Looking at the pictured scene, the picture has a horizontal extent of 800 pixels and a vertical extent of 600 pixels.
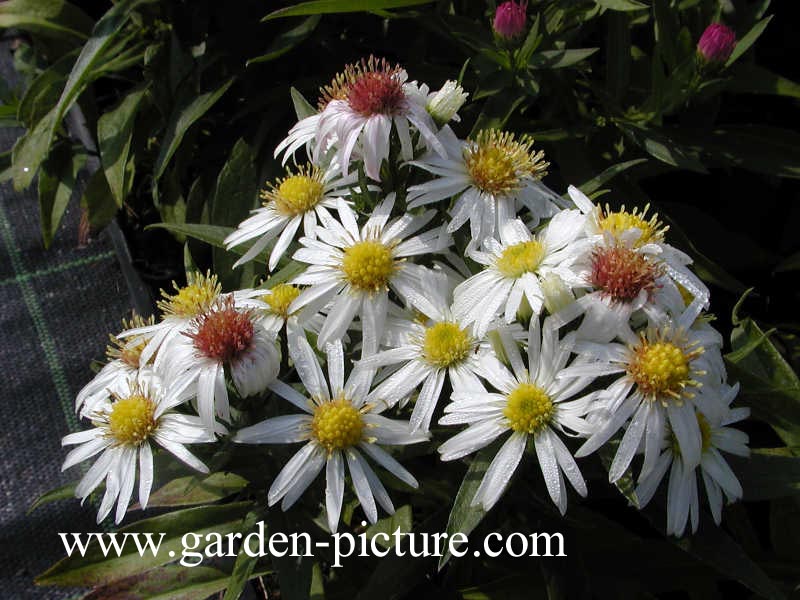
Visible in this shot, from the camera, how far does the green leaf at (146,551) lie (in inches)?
44.8

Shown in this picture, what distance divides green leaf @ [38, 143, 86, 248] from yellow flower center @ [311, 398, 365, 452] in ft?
3.22

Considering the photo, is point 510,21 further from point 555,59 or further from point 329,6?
point 329,6

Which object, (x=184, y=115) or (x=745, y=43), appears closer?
(x=745, y=43)

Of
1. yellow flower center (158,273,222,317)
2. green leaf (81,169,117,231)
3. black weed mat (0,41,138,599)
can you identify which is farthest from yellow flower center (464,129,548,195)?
black weed mat (0,41,138,599)

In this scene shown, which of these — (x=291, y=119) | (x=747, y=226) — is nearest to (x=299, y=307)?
(x=291, y=119)

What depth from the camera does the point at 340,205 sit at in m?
1.06

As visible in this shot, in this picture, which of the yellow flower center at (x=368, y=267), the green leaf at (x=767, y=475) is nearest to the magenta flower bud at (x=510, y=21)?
the yellow flower center at (x=368, y=267)

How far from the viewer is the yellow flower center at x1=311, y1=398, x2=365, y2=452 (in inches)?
37.3

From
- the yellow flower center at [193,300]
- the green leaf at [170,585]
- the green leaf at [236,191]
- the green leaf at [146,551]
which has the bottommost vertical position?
the green leaf at [170,585]

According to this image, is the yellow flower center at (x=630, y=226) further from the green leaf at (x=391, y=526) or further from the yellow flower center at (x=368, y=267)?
the green leaf at (x=391, y=526)

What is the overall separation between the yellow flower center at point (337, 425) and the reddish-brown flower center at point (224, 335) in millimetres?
115

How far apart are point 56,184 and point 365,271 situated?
3.57 ft

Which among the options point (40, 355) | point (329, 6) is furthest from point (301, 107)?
point (40, 355)

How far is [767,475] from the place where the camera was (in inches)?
40.5
